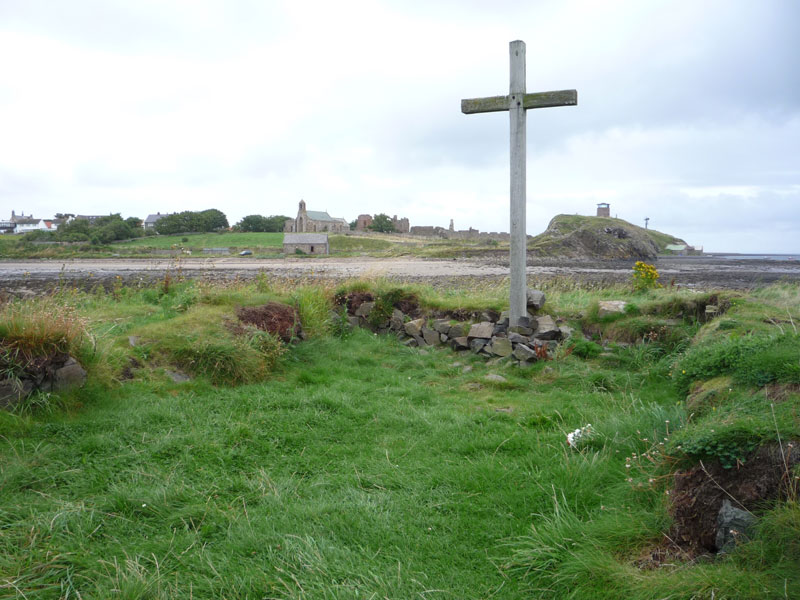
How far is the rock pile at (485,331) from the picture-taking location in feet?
26.9

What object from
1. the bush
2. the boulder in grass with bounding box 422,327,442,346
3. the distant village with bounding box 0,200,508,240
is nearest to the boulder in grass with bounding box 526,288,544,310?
the boulder in grass with bounding box 422,327,442,346

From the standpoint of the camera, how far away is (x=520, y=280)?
8.57m

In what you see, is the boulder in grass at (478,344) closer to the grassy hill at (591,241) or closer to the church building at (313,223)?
the grassy hill at (591,241)

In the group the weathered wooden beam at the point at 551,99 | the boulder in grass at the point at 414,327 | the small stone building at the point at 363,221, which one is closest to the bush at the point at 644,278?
the weathered wooden beam at the point at 551,99

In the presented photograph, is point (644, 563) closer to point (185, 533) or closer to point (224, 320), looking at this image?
point (185, 533)

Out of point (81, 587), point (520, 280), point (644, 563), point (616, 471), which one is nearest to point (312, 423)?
point (81, 587)

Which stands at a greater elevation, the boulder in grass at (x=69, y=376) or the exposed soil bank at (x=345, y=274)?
the exposed soil bank at (x=345, y=274)

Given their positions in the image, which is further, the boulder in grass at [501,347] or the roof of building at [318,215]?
the roof of building at [318,215]

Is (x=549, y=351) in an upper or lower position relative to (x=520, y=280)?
lower

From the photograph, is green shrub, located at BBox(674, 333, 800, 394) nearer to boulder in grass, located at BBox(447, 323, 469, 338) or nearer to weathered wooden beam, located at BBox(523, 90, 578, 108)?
boulder in grass, located at BBox(447, 323, 469, 338)

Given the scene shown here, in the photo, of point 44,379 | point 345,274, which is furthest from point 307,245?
point 44,379

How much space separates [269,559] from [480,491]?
A: 5.45ft

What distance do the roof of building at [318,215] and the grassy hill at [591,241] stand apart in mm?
66742

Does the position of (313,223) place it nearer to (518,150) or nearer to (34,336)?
(518,150)
